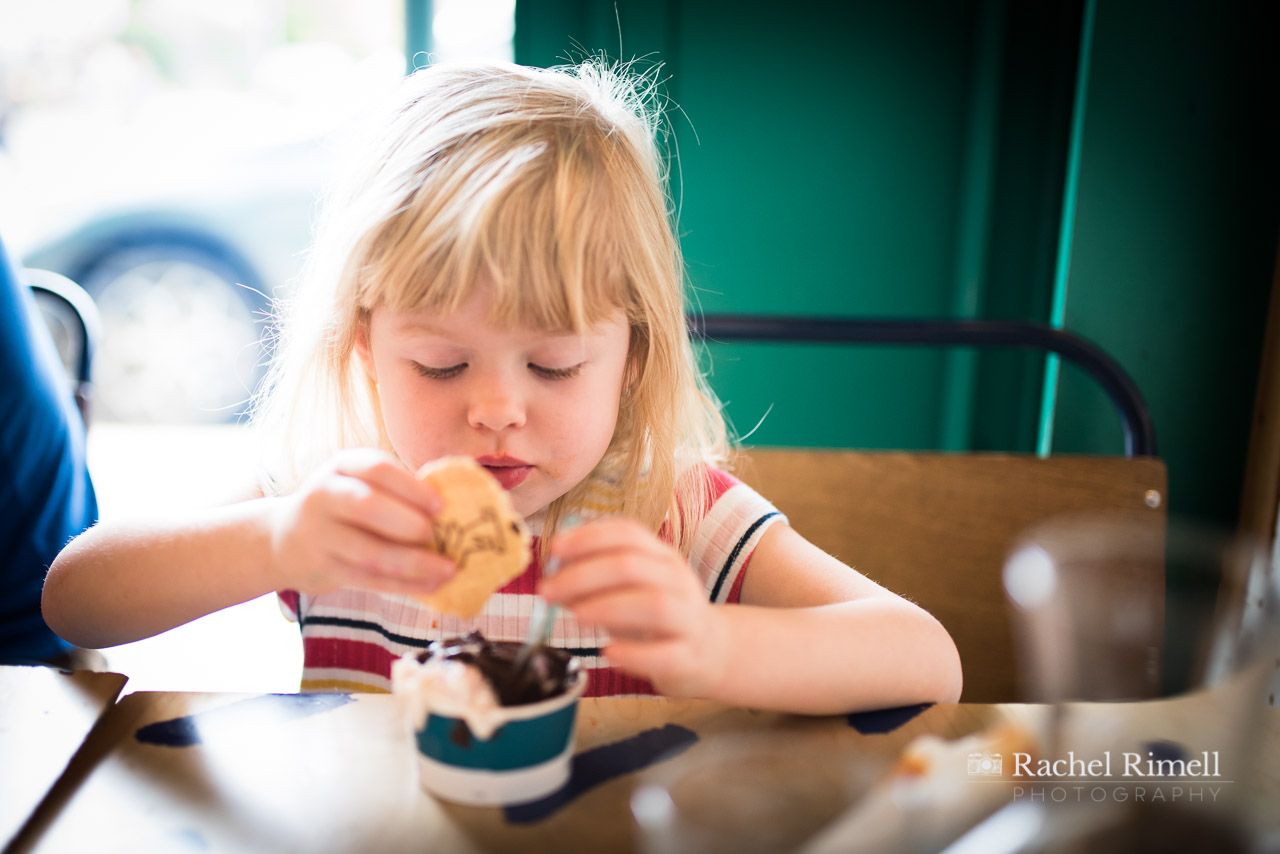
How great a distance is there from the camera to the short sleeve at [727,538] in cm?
89

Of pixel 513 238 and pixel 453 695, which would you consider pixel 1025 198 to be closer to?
pixel 513 238

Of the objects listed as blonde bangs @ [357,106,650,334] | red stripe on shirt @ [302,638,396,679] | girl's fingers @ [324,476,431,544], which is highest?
blonde bangs @ [357,106,650,334]

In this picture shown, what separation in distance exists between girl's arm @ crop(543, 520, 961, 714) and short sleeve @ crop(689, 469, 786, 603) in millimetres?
108

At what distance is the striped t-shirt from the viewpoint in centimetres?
91

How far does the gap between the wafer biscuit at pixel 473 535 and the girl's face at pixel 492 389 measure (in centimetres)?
15

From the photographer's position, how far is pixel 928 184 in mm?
1941

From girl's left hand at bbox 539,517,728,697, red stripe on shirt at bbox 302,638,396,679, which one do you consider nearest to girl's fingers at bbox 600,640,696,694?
girl's left hand at bbox 539,517,728,697

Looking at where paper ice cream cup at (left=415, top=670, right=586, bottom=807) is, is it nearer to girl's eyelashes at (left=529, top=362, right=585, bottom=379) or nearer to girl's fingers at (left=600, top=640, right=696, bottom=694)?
girl's fingers at (left=600, top=640, right=696, bottom=694)

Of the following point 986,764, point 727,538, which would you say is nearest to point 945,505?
point 727,538

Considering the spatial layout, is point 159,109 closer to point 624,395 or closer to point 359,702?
point 624,395

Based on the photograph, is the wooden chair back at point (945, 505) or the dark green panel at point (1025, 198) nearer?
the wooden chair back at point (945, 505)

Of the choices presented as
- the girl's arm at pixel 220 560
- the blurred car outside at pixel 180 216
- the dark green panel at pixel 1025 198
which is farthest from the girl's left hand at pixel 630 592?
the blurred car outside at pixel 180 216

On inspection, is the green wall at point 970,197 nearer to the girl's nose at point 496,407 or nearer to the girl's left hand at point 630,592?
the girl's nose at point 496,407

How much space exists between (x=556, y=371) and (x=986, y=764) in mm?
428
